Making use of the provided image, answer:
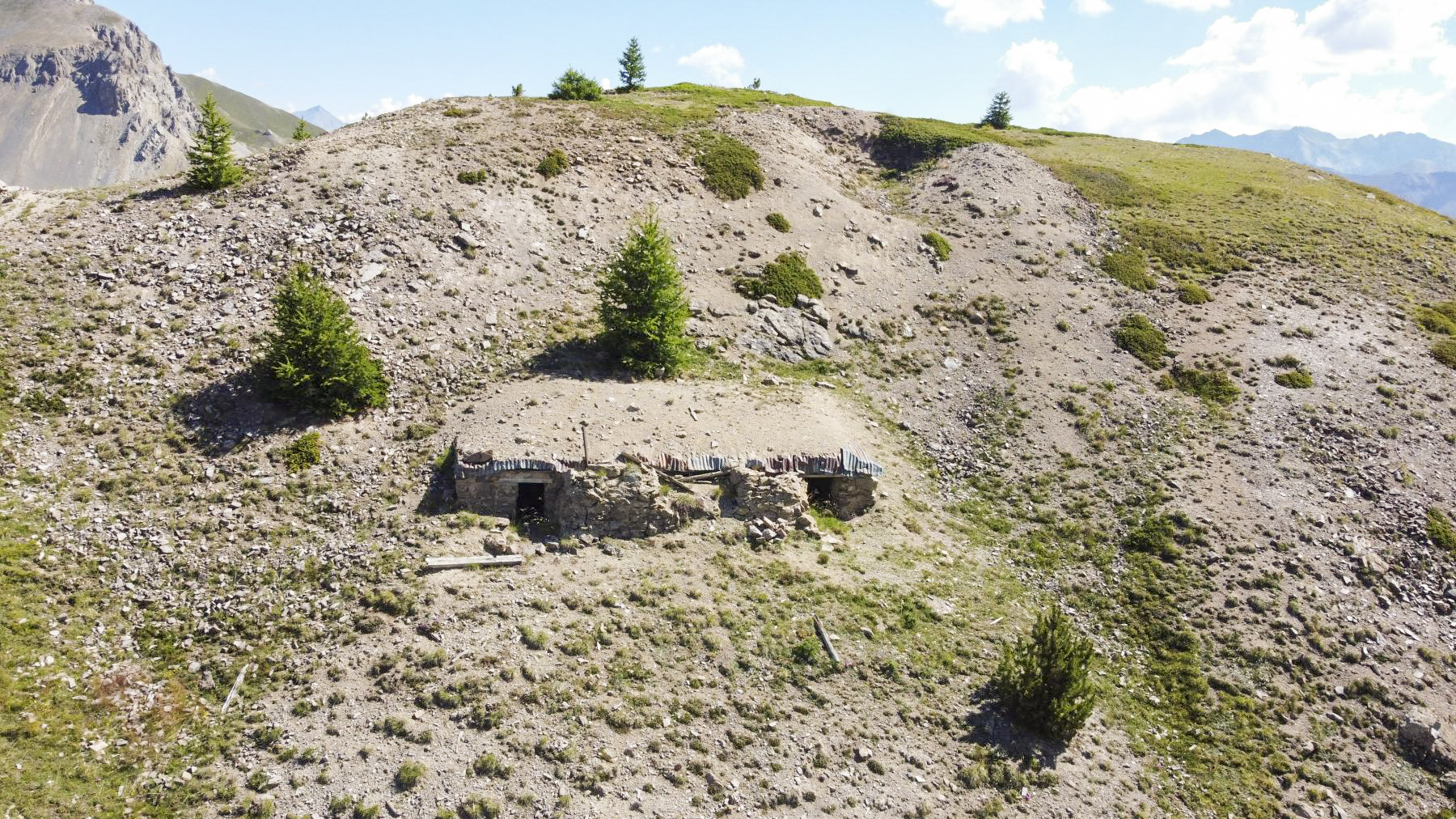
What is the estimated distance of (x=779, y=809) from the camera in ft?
54.6

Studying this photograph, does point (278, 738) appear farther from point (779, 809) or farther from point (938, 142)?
point (938, 142)

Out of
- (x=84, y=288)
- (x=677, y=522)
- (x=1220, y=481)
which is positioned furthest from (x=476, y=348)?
(x=1220, y=481)

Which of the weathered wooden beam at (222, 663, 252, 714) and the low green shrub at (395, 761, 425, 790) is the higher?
the weathered wooden beam at (222, 663, 252, 714)

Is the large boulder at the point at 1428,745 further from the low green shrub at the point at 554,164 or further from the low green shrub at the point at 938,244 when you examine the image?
the low green shrub at the point at 554,164

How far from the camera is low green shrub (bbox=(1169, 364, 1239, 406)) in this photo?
3422 cm

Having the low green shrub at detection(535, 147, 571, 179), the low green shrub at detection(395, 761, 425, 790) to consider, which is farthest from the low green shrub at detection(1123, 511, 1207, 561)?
the low green shrub at detection(535, 147, 571, 179)

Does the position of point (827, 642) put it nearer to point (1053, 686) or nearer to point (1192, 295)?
point (1053, 686)

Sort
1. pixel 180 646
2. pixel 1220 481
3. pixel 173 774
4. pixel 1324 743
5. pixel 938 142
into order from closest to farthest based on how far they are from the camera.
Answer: pixel 173 774 → pixel 180 646 → pixel 1324 743 → pixel 1220 481 → pixel 938 142

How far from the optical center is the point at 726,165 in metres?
47.2

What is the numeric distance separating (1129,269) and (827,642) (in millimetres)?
36999

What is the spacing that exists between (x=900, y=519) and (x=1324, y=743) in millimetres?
14217

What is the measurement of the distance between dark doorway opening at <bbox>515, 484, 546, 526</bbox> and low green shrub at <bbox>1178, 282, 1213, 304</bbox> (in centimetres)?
4011

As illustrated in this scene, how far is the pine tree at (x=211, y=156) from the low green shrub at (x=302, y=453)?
18.7 m

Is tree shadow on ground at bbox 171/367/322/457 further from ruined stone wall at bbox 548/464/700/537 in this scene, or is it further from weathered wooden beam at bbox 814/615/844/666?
weathered wooden beam at bbox 814/615/844/666
